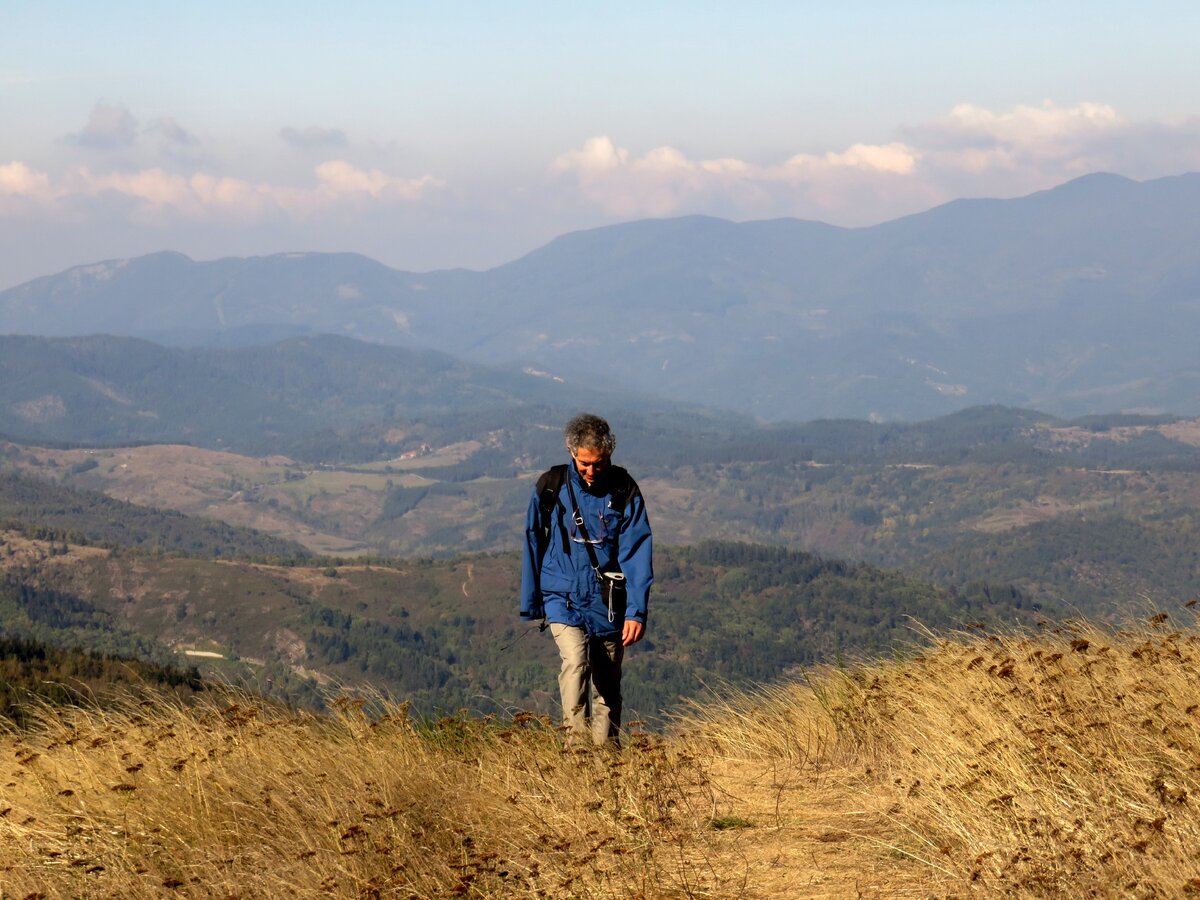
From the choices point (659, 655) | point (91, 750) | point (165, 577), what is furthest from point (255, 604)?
point (91, 750)

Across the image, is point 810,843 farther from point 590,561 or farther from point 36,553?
point 36,553

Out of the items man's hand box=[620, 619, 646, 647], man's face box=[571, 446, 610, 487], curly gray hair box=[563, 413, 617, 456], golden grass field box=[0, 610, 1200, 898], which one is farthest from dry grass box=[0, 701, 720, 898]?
curly gray hair box=[563, 413, 617, 456]

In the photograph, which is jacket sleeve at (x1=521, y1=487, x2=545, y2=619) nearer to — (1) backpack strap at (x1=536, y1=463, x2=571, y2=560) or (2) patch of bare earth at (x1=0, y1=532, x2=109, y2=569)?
(1) backpack strap at (x1=536, y1=463, x2=571, y2=560)

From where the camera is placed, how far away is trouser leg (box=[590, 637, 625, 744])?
390 inches

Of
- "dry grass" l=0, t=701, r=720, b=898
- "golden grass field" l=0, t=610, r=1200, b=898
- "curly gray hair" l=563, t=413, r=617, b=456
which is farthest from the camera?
"curly gray hair" l=563, t=413, r=617, b=456

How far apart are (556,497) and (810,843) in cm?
321

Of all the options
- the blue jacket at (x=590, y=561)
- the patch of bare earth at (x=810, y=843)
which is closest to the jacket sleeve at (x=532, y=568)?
the blue jacket at (x=590, y=561)

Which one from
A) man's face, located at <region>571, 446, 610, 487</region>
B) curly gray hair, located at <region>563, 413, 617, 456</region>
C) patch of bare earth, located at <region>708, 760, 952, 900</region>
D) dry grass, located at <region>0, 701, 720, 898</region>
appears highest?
curly gray hair, located at <region>563, 413, 617, 456</region>

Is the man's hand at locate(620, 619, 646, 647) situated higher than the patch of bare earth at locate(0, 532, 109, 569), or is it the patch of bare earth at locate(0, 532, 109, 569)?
the man's hand at locate(620, 619, 646, 647)

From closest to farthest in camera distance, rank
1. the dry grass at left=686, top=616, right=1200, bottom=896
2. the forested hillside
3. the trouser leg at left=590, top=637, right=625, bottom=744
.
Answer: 1. the dry grass at left=686, top=616, right=1200, bottom=896
2. the trouser leg at left=590, top=637, right=625, bottom=744
3. the forested hillside

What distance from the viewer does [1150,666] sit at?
9312mm

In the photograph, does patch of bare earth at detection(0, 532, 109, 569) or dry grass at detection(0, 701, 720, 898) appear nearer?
dry grass at detection(0, 701, 720, 898)

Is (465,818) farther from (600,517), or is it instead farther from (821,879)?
(600,517)

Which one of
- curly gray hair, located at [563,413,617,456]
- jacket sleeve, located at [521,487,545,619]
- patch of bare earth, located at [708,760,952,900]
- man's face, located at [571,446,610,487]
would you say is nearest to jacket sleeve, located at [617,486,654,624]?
man's face, located at [571,446,610,487]
